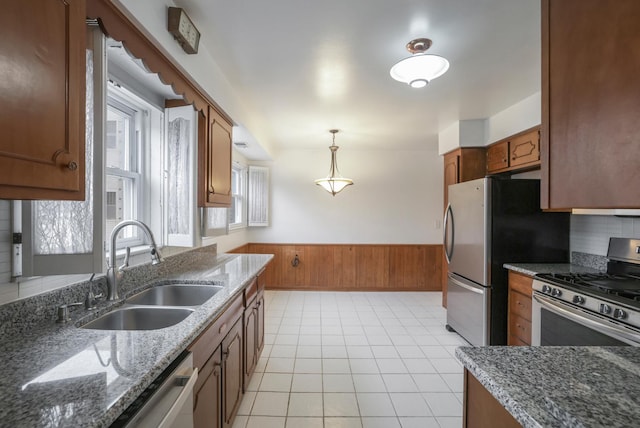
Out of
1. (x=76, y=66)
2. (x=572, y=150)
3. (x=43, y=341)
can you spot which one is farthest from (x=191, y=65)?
(x=572, y=150)

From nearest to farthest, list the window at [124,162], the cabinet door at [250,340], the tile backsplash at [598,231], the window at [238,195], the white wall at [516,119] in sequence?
the window at [124,162], the cabinet door at [250,340], the tile backsplash at [598,231], the white wall at [516,119], the window at [238,195]

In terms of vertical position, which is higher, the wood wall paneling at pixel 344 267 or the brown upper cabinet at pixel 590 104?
the brown upper cabinet at pixel 590 104

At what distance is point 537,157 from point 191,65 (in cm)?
299

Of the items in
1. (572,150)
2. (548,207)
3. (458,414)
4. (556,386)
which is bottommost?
(458,414)

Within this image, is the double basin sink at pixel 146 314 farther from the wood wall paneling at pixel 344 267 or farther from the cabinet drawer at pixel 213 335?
the wood wall paneling at pixel 344 267

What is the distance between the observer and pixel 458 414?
1.94m

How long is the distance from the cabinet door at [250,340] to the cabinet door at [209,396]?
52cm

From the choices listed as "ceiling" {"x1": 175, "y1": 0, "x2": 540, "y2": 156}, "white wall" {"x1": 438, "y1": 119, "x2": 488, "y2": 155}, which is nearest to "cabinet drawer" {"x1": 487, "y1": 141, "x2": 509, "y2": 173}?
"white wall" {"x1": 438, "y1": 119, "x2": 488, "y2": 155}

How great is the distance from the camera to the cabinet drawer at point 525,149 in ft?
9.04

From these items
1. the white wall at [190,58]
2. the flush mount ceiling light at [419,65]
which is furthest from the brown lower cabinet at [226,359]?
the flush mount ceiling light at [419,65]

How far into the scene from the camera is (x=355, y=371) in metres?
2.45

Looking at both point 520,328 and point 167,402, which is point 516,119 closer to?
point 520,328

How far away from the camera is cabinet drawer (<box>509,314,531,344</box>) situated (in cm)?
234

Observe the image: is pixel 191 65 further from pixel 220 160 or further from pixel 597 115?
pixel 597 115
